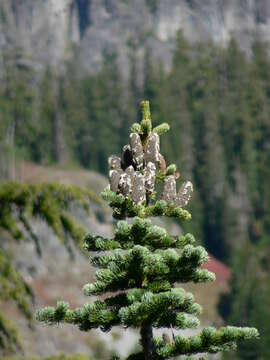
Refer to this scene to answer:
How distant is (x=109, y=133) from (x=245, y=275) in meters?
30.8

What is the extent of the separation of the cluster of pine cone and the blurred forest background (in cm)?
5636

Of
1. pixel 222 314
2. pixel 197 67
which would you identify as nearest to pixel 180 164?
pixel 197 67

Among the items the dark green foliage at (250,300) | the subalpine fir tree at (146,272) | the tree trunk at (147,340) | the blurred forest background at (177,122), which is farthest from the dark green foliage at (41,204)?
the blurred forest background at (177,122)

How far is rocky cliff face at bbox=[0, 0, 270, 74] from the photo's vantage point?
9894 centimetres

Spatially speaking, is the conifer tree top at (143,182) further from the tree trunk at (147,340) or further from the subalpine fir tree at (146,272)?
the tree trunk at (147,340)

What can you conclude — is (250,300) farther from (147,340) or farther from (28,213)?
(147,340)

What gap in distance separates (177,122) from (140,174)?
7144cm

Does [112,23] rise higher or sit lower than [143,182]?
higher

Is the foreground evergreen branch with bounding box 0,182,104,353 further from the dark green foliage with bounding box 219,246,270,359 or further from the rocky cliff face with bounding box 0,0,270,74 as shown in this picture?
the rocky cliff face with bounding box 0,0,270,74

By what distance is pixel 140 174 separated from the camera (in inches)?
175

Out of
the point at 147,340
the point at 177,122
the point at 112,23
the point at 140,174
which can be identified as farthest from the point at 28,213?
the point at 112,23

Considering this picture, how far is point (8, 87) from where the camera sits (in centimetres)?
7788

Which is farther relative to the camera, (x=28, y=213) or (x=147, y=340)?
(x=28, y=213)

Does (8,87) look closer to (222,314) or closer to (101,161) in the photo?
(101,161)
